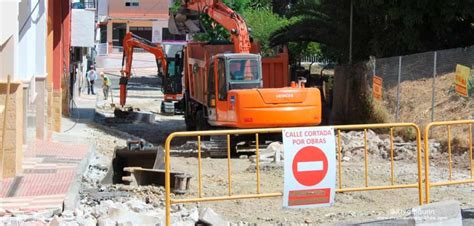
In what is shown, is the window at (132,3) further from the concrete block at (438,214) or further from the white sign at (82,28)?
the concrete block at (438,214)

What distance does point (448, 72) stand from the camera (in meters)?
24.4

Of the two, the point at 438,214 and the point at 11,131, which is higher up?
the point at 11,131

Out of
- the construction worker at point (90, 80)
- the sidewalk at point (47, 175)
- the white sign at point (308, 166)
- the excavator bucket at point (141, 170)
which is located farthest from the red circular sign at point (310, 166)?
the construction worker at point (90, 80)

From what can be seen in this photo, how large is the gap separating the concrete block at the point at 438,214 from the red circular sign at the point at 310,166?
118 cm

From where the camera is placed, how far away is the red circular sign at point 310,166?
31.9ft

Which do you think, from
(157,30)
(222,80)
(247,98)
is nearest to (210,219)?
(247,98)

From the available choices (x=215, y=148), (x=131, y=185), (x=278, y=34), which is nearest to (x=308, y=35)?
(x=278, y=34)

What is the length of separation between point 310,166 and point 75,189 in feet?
14.7

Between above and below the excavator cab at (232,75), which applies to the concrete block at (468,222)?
below

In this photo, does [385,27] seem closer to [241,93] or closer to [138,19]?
[241,93]

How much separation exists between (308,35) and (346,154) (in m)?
12.1

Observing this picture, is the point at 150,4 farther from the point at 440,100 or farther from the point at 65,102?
the point at 440,100

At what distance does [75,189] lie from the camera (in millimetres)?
12750

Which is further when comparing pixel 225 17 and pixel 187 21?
pixel 187 21
